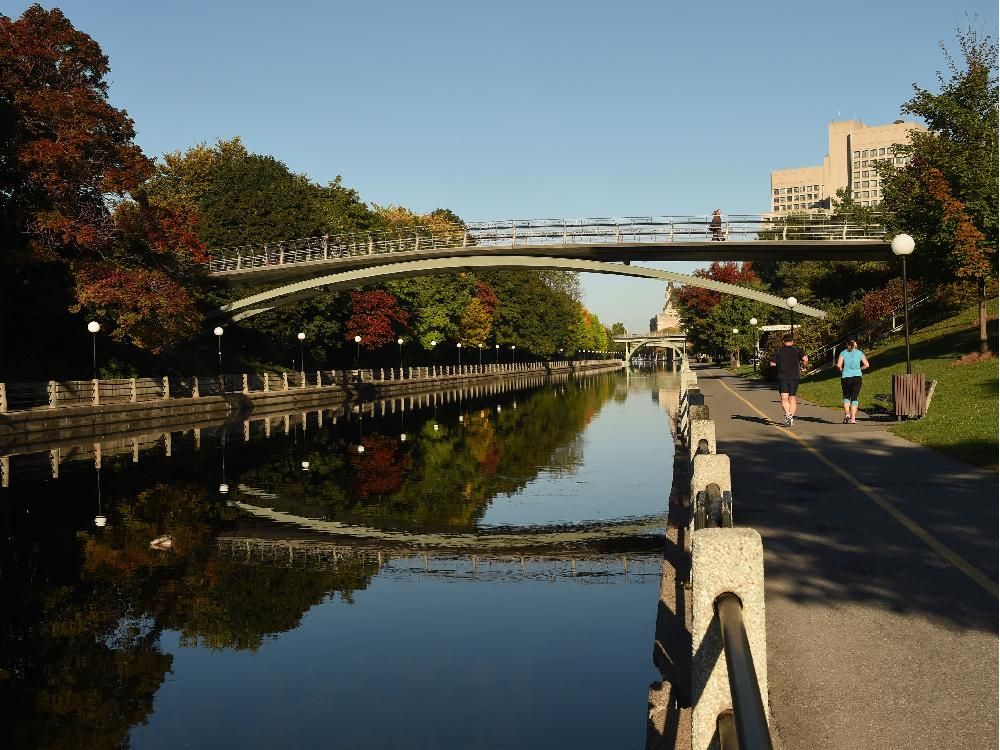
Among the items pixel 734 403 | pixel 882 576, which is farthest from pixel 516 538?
pixel 734 403

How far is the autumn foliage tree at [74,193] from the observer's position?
3098 cm

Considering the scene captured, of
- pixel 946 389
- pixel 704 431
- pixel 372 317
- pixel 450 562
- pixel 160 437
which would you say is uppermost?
pixel 372 317

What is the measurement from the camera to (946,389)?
22.6m

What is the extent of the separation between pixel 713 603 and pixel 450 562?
7.77 m

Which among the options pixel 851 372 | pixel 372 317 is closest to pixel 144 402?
pixel 851 372

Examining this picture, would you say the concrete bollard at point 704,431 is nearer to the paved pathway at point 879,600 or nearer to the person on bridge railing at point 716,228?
the paved pathway at point 879,600

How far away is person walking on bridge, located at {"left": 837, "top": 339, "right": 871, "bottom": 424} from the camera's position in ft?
61.1

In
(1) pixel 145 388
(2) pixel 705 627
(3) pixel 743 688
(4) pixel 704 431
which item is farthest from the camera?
(1) pixel 145 388

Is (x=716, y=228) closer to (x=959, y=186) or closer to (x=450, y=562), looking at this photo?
(x=959, y=186)

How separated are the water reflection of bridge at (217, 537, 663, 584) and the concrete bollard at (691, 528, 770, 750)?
6495 millimetres

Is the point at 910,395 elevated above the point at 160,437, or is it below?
above

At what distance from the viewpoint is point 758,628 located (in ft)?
12.1

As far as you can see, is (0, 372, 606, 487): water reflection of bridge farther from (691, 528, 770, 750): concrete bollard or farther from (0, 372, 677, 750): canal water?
(691, 528, 770, 750): concrete bollard

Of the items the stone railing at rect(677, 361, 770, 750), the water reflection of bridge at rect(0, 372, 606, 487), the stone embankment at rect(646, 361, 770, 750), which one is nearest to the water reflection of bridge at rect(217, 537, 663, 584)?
the stone embankment at rect(646, 361, 770, 750)
